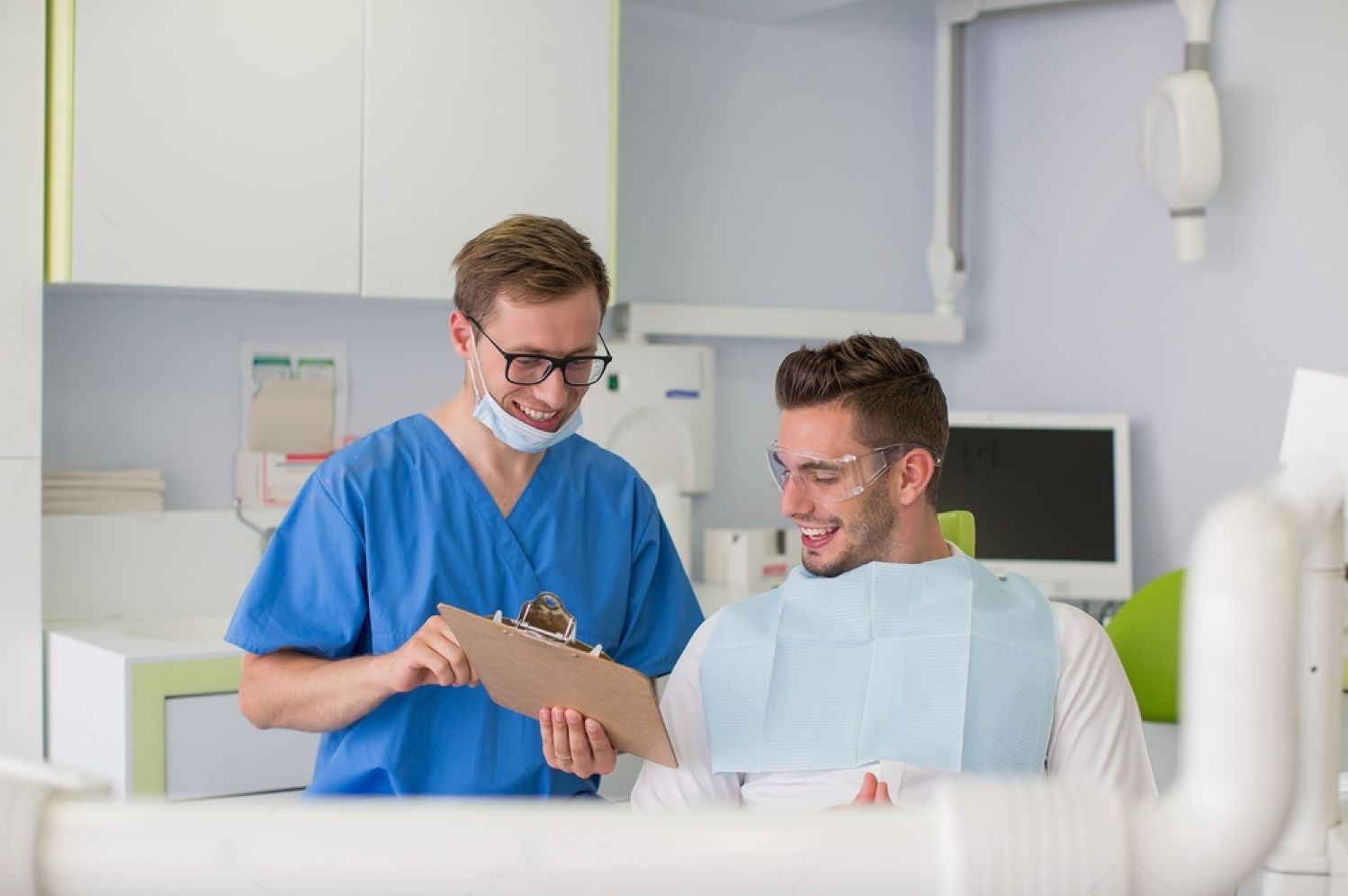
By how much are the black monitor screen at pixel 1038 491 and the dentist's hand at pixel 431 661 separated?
2250 mm

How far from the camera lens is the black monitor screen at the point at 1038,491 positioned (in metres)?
3.50

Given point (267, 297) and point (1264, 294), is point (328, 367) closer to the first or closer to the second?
point (267, 297)

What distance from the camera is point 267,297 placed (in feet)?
10.2

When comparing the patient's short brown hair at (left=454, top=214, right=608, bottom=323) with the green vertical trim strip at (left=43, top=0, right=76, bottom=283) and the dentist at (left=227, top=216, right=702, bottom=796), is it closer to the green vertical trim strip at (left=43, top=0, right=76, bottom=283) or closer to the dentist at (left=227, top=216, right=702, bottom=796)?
the dentist at (left=227, top=216, right=702, bottom=796)

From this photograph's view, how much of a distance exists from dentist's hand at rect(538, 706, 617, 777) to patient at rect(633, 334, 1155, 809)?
0.17 metres

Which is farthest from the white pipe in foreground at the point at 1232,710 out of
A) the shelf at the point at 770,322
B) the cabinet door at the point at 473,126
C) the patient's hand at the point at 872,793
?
the shelf at the point at 770,322

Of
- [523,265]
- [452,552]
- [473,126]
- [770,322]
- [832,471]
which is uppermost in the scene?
[473,126]

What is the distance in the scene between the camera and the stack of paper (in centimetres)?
284

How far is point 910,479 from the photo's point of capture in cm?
178

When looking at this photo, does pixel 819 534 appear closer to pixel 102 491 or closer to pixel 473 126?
pixel 473 126

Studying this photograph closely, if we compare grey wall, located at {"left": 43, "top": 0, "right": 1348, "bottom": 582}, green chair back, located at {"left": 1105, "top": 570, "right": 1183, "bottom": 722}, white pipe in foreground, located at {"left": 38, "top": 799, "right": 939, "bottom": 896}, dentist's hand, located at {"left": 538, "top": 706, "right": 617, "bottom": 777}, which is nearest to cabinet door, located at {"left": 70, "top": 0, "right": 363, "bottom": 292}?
grey wall, located at {"left": 43, "top": 0, "right": 1348, "bottom": 582}

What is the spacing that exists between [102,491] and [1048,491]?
7.23 ft

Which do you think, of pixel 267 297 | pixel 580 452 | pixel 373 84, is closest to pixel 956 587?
pixel 580 452

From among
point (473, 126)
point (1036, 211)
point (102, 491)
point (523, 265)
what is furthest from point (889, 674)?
point (1036, 211)
